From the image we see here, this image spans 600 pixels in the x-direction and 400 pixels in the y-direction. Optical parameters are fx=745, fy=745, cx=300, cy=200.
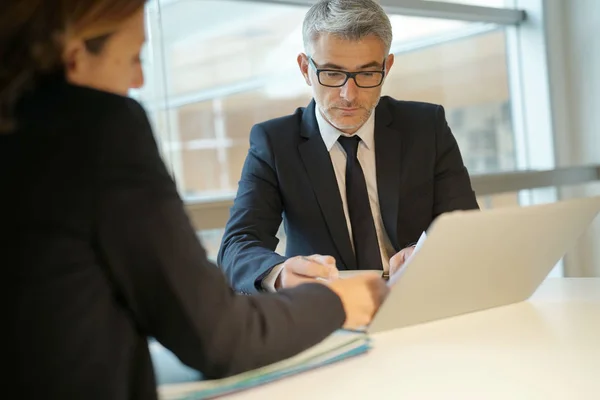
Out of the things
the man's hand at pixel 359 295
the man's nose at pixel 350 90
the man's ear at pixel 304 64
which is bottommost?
the man's hand at pixel 359 295

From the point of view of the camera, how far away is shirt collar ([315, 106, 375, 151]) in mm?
2084

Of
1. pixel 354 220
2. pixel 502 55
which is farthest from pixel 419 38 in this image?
pixel 354 220

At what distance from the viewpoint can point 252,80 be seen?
388 cm

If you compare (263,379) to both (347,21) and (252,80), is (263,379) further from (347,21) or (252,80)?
(252,80)

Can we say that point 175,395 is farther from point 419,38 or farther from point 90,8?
point 419,38

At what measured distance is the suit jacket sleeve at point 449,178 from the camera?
6.96 feet

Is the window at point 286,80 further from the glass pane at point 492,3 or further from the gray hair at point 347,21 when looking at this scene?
the gray hair at point 347,21

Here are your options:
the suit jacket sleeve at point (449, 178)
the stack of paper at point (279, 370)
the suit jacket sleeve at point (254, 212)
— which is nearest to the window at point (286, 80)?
the suit jacket sleeve at point (254, 212)

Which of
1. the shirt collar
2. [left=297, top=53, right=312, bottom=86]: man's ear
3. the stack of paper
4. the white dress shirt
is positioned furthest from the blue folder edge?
[left=297, top=53, right=312, bottom=86]: man's ear

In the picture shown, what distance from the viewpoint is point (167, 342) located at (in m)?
0.85

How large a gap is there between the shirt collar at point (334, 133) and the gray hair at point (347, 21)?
0.68 feet

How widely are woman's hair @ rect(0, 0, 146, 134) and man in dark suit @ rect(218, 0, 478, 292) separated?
1.13 metres

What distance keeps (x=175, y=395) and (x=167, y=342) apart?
0.37ft

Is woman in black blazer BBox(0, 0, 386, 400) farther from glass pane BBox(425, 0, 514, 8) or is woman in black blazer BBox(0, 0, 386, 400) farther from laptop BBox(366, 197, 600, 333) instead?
glass pane BBox(425, 0, 514, 8)
